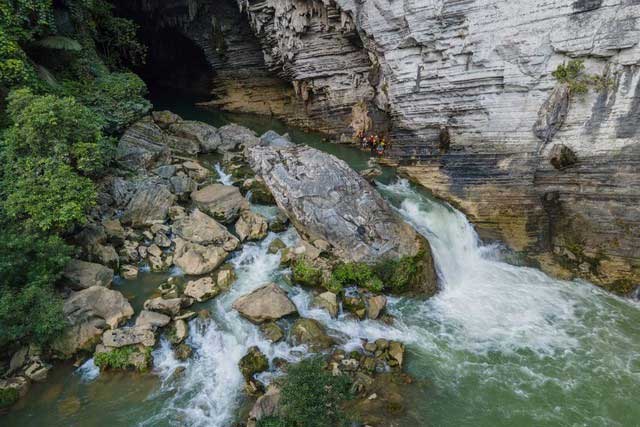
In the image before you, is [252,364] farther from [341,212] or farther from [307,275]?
[341,212]

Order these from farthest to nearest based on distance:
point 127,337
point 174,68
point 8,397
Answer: point 174,68, point 127,337, point 8,397

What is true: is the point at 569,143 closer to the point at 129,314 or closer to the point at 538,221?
the point at 538,221

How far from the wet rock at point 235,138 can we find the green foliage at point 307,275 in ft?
29.4

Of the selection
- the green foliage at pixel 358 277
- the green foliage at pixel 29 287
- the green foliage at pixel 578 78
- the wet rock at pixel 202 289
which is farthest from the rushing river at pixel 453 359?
the green foliage at pixel 578 78

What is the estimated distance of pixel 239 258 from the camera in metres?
11.8

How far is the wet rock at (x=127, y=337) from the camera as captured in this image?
8797 millimetres

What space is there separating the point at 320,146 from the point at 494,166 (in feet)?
28.8

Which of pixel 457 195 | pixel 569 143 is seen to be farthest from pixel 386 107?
pixel 569 143

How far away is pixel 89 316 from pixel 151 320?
4.49 ft

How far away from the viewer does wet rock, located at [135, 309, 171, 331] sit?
9.26 m

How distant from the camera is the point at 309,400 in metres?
6.73

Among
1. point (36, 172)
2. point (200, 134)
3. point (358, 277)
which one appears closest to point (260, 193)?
point (358, 277)

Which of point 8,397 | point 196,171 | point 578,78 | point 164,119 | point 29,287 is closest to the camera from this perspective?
point 8,397

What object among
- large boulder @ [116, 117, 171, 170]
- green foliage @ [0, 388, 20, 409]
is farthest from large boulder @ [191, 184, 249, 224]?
green foliage @ [0, 388, 20, 409]
